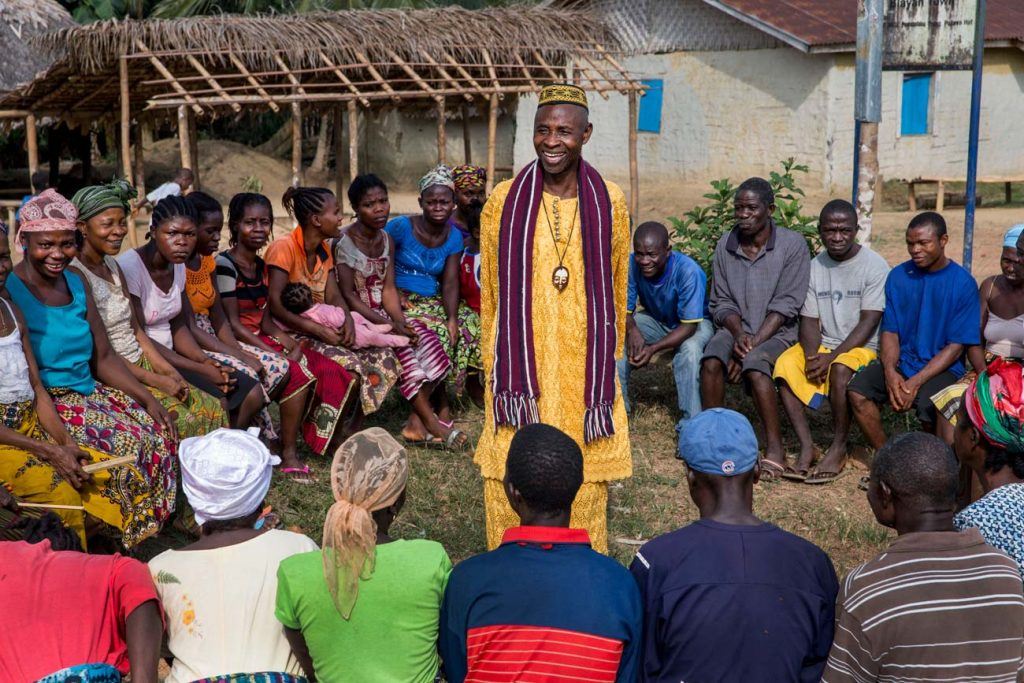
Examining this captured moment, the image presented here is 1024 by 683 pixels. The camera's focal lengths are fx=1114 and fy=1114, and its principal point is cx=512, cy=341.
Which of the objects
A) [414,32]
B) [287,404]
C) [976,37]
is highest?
[414,32]

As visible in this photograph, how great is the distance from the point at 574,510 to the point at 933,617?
1.81 m

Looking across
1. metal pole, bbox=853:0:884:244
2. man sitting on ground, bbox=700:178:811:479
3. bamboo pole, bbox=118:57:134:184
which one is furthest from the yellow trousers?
bamboo pole, bbox=118:57:134:184

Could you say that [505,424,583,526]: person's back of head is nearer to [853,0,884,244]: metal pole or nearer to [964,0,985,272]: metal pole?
[853,0,884,244]: metal pole

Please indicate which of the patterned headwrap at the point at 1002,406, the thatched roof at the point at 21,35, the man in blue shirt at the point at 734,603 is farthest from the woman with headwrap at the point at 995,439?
the thatched roof at the point at 21,35

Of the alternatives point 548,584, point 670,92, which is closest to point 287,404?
point 548,584

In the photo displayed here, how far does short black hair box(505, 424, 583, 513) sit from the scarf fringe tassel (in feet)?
4.14

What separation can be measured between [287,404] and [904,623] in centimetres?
417

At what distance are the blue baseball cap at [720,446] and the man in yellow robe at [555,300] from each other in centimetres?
118

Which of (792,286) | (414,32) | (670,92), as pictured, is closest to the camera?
(792,286)

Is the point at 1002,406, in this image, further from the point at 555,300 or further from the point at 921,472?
the point at 555,300

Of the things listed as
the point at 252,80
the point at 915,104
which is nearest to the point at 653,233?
the point at 252,80

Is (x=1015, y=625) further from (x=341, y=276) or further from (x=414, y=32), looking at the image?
(x=414, y=32)

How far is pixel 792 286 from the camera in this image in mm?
6613

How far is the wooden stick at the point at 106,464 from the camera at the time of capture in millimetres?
4531
